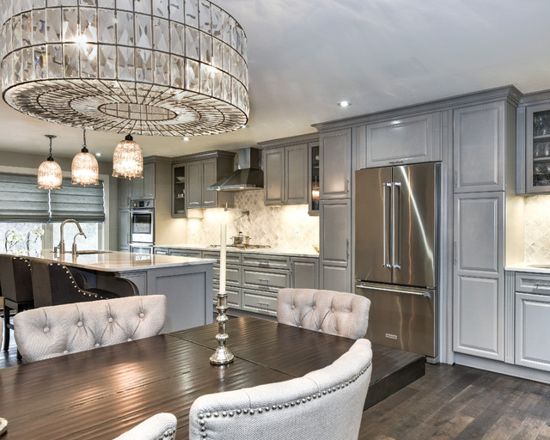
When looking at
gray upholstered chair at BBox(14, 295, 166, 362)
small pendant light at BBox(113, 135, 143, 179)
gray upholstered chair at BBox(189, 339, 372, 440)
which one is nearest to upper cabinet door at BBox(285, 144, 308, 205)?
small pendant light at BBox(113, 135, 143, 179)

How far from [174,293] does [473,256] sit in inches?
103

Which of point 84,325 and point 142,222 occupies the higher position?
point 142,222

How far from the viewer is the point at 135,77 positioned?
3.85 ft

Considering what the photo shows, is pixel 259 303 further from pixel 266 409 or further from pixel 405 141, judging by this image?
pixel 266 409


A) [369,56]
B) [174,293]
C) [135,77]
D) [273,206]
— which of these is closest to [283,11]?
[369,56]

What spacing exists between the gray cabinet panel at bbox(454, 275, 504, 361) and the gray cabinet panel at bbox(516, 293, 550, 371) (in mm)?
131

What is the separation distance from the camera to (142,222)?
7.11 metres

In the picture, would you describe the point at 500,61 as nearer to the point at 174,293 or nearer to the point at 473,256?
the point at 473,256

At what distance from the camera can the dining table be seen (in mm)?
1030

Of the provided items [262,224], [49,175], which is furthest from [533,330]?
[49,175]

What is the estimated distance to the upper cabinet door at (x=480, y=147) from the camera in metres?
3.47

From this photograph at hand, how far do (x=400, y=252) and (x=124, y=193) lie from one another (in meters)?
5.42

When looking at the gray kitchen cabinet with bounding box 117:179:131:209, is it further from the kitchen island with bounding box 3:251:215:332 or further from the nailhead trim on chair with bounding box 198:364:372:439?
the nailhead trim on chair with bounding box 198:364:372:439

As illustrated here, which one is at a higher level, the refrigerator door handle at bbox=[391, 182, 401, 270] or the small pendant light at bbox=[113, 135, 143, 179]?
the small pendant light at bbox=[113, 135, 143, 179]
